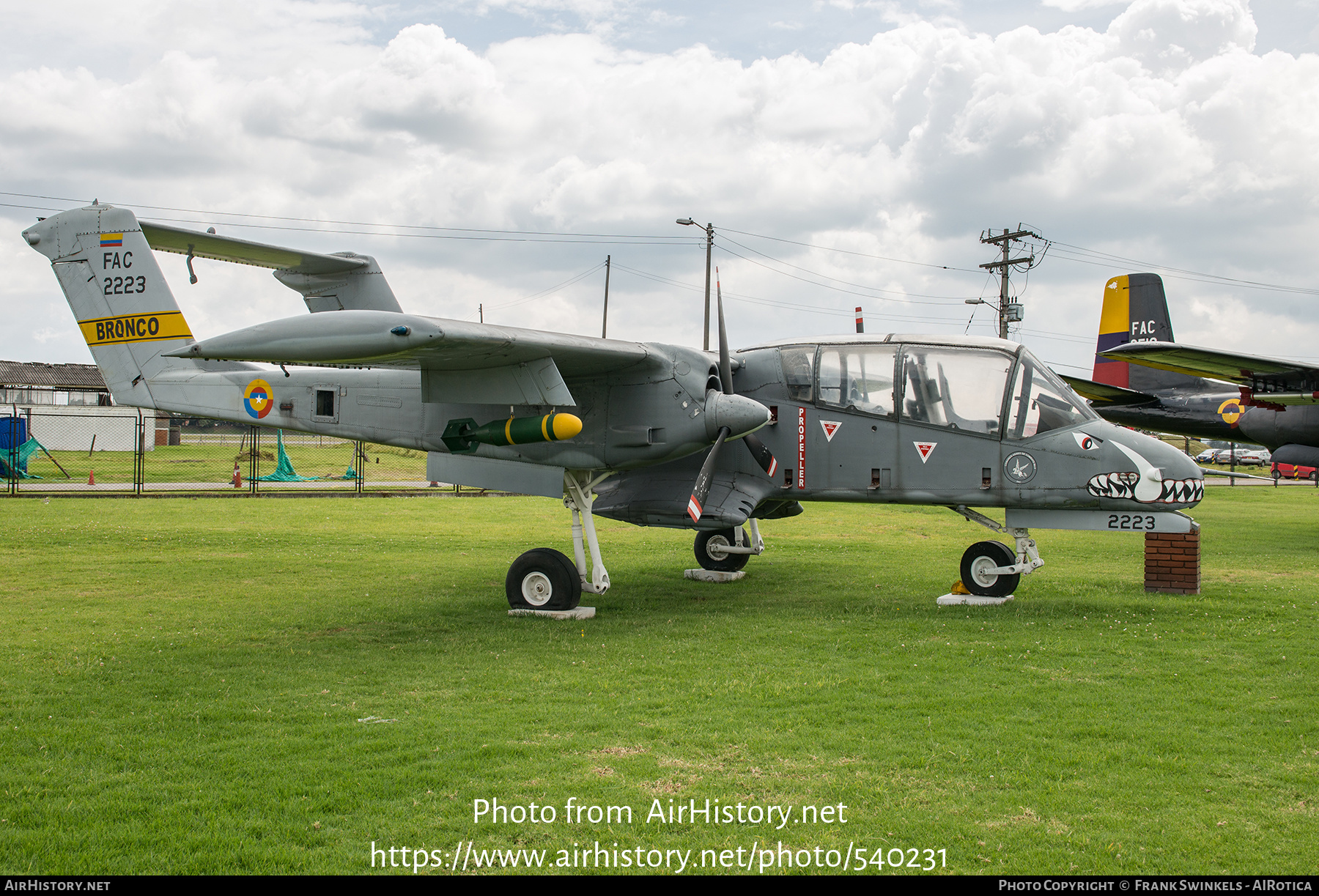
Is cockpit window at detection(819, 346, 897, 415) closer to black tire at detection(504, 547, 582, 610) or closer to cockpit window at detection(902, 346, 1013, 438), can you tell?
cockpit window at detection(902, 346, 1013, 438)

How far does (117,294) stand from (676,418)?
852 cm

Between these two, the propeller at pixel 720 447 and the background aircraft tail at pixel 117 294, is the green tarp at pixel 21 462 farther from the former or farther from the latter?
the propeller at pixel 720 447

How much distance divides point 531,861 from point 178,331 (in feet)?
37.5

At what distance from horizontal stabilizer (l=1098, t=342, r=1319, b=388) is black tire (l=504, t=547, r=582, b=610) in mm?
10941

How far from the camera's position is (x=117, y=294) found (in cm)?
1296

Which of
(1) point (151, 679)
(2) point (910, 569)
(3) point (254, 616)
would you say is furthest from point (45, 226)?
(2) point (910, 569)

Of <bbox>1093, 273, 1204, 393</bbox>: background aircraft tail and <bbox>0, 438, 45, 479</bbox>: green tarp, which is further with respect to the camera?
<bbox>0, 438, 45, 479</bbox>: green tarp

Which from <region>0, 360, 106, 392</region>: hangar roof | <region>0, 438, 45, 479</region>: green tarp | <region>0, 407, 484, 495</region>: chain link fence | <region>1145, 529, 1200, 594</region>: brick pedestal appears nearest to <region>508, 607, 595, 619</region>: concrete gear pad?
<region>1145, 529, 1200, 594</region>: brick pedestal

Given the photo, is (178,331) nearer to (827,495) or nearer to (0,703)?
(0,703)

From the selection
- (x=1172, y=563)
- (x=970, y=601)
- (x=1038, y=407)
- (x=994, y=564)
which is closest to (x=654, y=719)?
(x=970, y=601)

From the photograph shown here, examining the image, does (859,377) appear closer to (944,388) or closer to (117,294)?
(944,388)

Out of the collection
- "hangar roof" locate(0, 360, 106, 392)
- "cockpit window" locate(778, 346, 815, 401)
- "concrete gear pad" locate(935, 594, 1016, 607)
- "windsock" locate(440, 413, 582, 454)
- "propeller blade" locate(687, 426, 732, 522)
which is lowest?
"concrete gear pad" locate(935, 594, 1016, 607)

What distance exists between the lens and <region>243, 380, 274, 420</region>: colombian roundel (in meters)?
12.5
